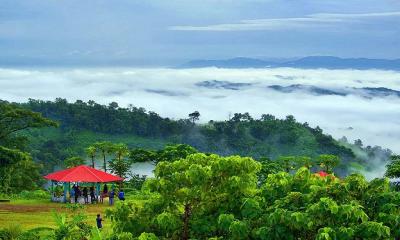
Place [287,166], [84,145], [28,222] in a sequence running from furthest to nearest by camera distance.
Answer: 1. [84,145]
2. [287,166]
3. [28,222]

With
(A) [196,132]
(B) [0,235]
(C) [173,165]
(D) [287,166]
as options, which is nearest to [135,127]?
(A) [196,132]

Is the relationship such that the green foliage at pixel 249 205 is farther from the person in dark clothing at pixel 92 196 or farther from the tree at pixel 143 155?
the tree at pixel 143 155

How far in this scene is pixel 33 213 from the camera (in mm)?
36375

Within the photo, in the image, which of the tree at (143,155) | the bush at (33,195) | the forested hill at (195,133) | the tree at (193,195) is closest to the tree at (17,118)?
the bush at (33,195)

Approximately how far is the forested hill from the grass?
268 ft

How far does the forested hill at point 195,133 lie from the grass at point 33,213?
8158 centimetres

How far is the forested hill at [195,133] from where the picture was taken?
126m

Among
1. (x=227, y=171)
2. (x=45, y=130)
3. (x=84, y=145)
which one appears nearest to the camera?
(x=227, y=171)

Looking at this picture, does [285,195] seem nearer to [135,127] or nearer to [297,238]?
[297,238]

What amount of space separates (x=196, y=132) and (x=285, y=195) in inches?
4469

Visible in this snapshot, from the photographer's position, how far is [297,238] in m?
15.5

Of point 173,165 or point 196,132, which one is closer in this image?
point 173,165

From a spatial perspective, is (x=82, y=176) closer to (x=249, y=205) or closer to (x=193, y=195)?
(x=193, y=195)

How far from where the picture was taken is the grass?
3275 centimetres
